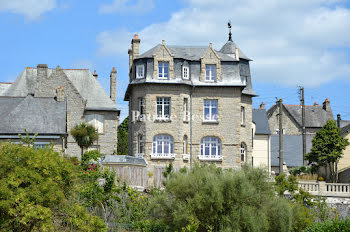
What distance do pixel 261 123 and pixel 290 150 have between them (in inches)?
315

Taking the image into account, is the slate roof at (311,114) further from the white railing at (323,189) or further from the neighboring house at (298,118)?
the white railing at (323,189)

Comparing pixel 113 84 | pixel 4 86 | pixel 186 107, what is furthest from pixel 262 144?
pixel 4 86

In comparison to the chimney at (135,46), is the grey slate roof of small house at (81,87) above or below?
below

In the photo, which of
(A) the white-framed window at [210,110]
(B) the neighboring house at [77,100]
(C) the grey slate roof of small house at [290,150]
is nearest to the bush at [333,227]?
(A) the white-framed window at [210,110]

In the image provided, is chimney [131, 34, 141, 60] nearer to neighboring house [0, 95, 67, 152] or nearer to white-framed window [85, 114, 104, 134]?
neighboring house [0, 95, 67, 152]

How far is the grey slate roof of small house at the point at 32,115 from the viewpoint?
38.4 m

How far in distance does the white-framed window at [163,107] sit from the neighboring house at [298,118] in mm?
32098

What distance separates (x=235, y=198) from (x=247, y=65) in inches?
849

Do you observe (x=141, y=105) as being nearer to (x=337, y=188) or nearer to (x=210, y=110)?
(x=210, y=110)

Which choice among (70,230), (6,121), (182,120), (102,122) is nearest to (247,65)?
(182,120)

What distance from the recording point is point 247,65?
45.3 m

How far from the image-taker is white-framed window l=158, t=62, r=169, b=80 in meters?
→ 41.8

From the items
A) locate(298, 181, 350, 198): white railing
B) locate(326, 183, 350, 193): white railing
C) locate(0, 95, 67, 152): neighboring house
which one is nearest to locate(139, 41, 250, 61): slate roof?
locate(0, 95, 67, 152): neighboring house

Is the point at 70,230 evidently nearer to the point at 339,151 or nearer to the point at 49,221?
the point at 49,221
